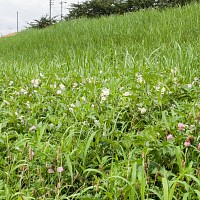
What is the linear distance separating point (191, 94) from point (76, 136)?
0.93 meters

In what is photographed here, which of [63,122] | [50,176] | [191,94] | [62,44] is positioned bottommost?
[50,176]

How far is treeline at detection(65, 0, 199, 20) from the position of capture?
506 inches

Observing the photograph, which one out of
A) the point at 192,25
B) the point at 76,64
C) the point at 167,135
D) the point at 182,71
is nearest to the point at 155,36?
Result: the point at 192,25

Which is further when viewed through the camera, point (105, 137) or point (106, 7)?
point (106, 7)

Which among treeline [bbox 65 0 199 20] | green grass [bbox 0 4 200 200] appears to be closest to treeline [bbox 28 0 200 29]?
treeline [bbox 65 0 199 20]

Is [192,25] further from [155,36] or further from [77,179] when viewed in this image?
[77,179]

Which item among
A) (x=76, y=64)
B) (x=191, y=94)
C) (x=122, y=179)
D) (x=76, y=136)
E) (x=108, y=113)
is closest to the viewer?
(x=122, y=179)

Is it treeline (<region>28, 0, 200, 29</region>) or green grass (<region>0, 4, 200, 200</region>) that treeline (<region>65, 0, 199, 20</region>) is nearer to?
treeline (<region>28, 0, 200, 29</region>)

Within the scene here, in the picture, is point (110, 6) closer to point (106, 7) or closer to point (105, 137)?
point (106, 7)

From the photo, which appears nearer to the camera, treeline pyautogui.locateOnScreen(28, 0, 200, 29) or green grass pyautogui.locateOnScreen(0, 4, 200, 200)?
green grass pyautogui.locateOnScreen(0, 4, 200, 200)

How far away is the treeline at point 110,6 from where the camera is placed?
12844 mm

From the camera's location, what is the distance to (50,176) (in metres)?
1.66

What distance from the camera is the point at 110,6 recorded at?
14750 mm

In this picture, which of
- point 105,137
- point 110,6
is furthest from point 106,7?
point 105,137
